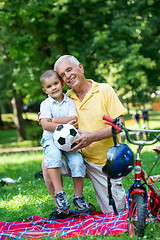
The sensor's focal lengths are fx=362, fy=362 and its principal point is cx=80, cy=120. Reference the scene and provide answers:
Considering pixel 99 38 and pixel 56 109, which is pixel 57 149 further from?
pixel 99 38

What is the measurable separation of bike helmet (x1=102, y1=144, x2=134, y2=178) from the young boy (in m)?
0.80

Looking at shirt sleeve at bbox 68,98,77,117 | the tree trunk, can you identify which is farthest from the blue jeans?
the tree trunk

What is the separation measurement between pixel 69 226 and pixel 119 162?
1052 millimetres

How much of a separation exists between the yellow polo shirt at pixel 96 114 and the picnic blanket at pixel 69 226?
0.62m

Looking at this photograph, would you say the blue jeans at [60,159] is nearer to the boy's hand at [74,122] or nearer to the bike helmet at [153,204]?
the boy's hand at [74,122]

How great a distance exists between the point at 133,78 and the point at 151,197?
858cm

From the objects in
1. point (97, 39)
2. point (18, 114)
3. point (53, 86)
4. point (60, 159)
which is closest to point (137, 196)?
point (60, 159)

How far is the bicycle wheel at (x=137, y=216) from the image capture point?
2938mm

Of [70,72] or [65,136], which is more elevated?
[70,72]

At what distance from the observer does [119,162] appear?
9.84 ft

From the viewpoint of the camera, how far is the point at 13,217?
170 inches

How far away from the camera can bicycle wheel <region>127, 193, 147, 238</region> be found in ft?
9.64

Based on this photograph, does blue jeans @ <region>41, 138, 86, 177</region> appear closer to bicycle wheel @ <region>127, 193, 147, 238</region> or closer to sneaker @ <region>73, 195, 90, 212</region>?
sneaker @ <region>73, 195, 90, 212</region>

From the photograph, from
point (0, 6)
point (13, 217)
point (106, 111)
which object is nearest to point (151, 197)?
point (106, 111)
